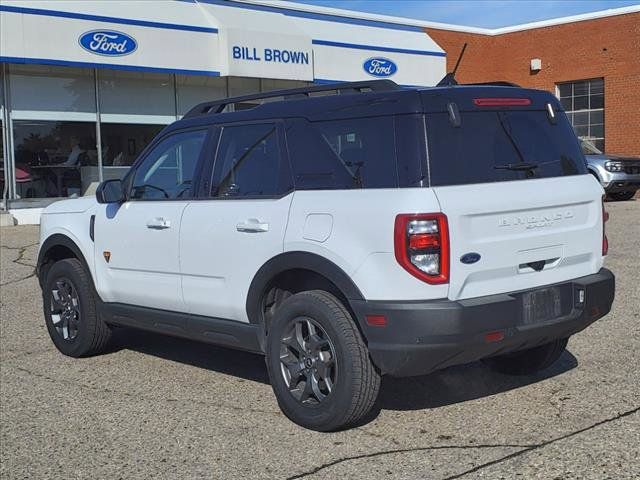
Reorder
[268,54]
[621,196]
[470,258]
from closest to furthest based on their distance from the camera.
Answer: [470,258] → [268,54] → [621,196]

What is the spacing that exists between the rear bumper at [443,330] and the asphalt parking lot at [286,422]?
1.56ft

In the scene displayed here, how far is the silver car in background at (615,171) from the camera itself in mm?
18875

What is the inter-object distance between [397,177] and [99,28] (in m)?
14.1

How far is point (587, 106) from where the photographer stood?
2666cm

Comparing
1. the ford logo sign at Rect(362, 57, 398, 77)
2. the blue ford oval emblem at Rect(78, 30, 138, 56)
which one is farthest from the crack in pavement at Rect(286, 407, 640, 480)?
the ford logo sign at Rect(362, 57, 398, 77)

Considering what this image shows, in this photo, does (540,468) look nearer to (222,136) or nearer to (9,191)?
(222,136)

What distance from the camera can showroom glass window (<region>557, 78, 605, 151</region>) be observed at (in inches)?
1035

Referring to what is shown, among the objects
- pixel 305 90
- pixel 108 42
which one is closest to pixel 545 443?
pixel 305 90

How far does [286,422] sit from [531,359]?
1829 millimetres

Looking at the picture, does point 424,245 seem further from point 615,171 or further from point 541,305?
point 615,171

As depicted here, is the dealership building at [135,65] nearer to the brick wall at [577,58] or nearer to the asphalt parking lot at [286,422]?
the brick wall at [577,58]

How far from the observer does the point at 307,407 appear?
4.55 m

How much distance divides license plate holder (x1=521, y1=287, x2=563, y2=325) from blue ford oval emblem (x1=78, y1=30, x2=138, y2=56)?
14.2 m

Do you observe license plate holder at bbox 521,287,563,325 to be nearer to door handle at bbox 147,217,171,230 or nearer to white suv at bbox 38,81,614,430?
white suv at bbox 38,81,614,430
